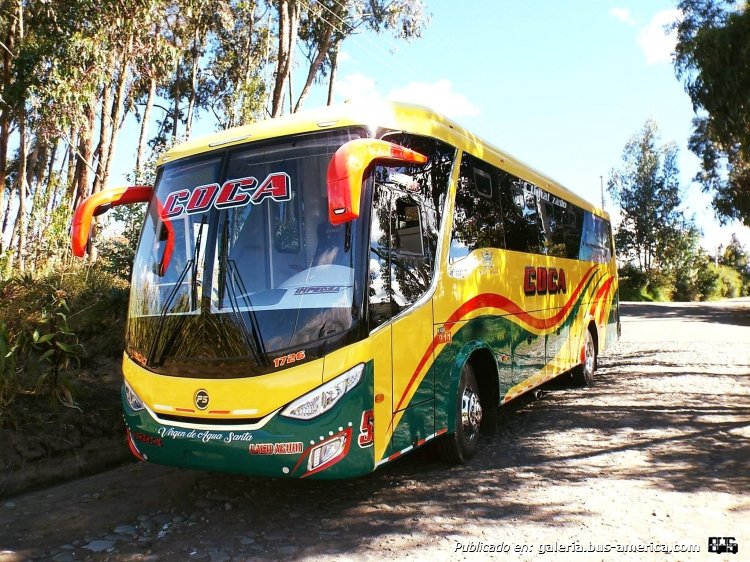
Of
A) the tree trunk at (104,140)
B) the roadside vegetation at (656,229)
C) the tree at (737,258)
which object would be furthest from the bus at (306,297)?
the tree at (737,258)

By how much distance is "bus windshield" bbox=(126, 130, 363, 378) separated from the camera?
4.17 m

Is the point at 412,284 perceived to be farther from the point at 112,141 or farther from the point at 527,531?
the point at 112,141

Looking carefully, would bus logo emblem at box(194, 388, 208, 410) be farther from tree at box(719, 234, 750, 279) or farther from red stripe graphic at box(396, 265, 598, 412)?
tree at box(719, 234, 750, 279)

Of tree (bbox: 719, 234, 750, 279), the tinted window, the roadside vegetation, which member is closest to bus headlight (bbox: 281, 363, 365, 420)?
the tinted window

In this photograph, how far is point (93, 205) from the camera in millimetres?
5098

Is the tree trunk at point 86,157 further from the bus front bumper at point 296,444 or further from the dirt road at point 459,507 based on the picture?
the bus front bumper at point 296,444

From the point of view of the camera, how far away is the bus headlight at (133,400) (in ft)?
15.0

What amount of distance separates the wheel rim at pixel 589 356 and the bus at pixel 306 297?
480 cm

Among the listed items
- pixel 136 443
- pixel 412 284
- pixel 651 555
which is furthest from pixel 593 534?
pixel 136 443

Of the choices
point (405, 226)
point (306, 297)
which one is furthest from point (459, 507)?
point (405, 226)

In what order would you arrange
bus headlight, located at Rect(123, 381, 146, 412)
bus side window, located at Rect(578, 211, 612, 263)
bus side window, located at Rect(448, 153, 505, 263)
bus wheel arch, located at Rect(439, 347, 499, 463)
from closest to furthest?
bus headlight, located at Rect(123, 381, 146, 412) < bus wheel arch, located at Rect(439, 347, 499, 463) < bus side window, located at Rect(448, 153, 505, 263) < bus side window, located at Rect(578, 211, 612, 263)

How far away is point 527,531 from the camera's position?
4.13 meters

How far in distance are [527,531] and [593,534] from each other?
0.44 m

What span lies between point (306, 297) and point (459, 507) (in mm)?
2033
